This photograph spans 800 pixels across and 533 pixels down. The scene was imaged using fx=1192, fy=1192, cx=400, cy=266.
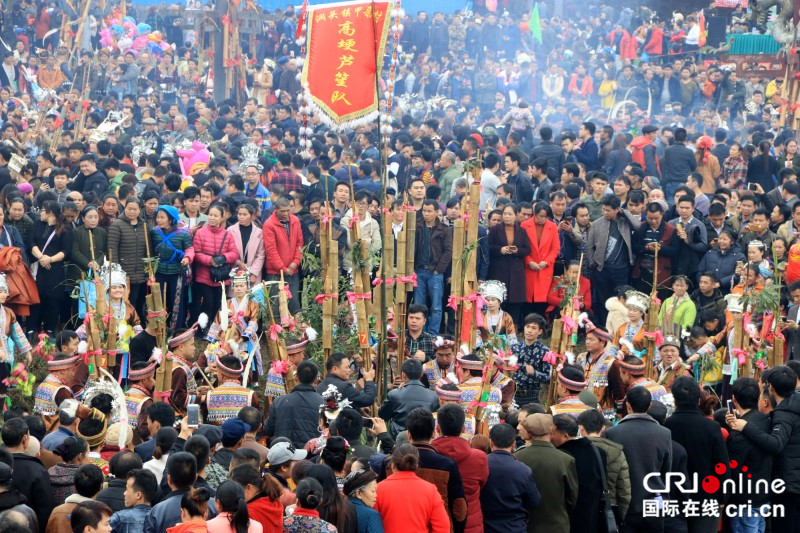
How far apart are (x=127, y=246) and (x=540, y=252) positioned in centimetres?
400

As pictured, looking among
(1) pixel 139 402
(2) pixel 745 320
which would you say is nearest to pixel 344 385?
(1) pixel 139 402

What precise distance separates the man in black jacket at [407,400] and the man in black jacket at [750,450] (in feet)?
6.15

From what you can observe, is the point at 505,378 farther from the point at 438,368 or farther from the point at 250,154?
the point at 250,154

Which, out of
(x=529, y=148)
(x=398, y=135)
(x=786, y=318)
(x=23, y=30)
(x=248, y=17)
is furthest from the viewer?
(x=23, y=30)

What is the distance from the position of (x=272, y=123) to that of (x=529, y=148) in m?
3.84

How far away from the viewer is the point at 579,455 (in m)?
6.58

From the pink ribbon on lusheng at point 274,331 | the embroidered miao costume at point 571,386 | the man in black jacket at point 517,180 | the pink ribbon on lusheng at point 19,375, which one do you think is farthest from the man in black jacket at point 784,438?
the man in black jacket at point 517,180

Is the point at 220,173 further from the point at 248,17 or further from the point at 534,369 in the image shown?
the point at 248,17

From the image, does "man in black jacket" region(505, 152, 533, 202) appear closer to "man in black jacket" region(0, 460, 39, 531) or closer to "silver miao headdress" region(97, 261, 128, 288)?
"silver miao headdress" region(97, 261, 128, 288)

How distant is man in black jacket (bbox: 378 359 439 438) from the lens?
25.2 ft

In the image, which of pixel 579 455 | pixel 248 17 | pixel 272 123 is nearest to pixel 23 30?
pixel 248 17

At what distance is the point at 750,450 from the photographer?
722 cm

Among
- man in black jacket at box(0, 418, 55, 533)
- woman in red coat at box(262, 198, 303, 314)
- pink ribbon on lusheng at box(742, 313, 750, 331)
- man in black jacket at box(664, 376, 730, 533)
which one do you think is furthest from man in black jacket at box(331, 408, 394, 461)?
woman in red coat at box(262, 198, 303, 314)

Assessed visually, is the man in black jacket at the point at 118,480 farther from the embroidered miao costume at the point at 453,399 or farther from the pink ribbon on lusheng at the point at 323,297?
the pink ribbon on lusheng at the point at 323,297
